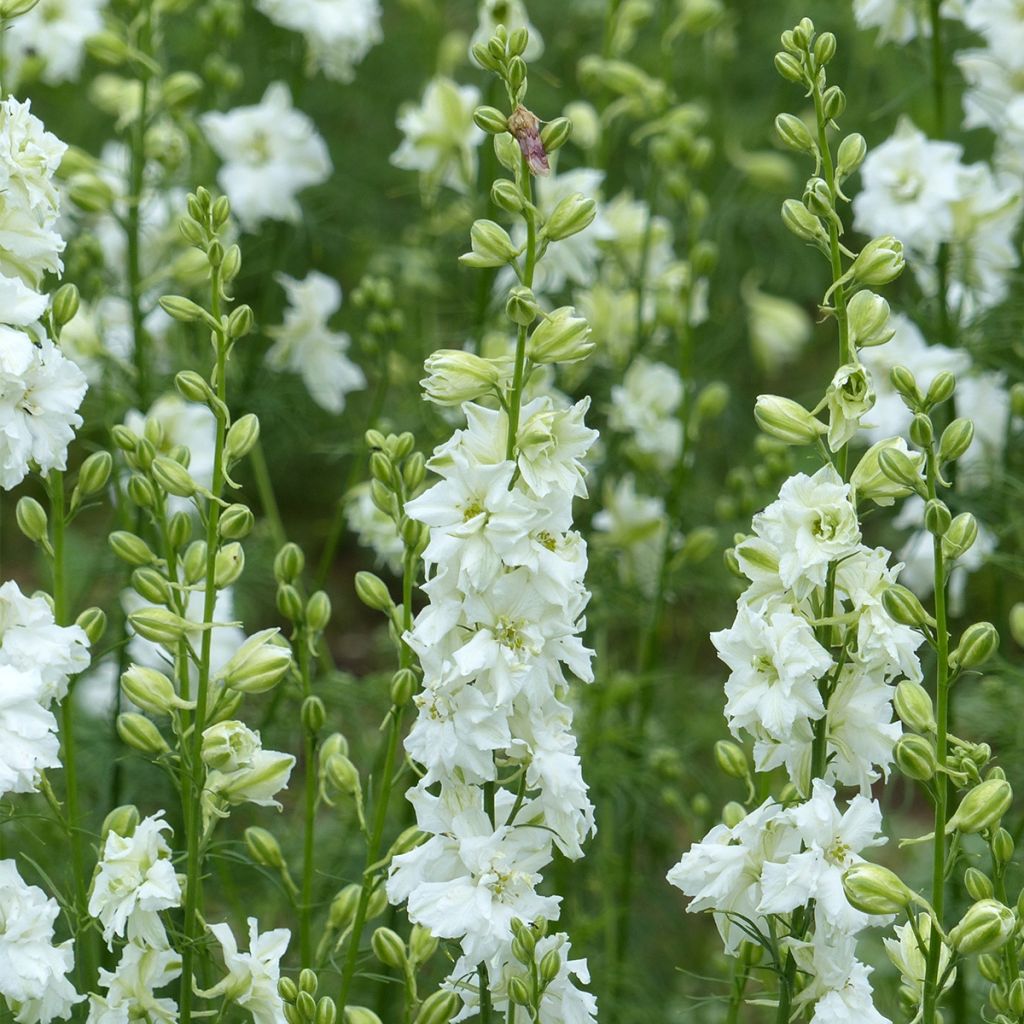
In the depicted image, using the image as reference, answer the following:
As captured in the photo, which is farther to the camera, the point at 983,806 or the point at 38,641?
the point at 38,641

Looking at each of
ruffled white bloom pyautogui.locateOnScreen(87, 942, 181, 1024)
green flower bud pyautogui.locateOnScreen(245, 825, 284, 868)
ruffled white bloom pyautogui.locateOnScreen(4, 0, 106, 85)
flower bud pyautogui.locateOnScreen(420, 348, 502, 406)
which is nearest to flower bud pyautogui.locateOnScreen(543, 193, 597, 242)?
flower bud pyautogui.locateOnScreen(420, 348, 502, 406)

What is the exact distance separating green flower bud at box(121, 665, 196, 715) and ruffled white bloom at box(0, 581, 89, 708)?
0.18ft

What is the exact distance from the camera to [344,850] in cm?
282

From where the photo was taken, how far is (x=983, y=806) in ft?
4.89

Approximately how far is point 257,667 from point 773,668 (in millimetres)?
515

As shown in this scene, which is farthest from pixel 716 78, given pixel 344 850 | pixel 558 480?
pixel 558 480

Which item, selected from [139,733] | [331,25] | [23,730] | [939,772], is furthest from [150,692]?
[331,25]

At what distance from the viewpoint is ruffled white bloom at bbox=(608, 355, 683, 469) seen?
3.05 metres

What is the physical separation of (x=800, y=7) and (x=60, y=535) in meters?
2.96

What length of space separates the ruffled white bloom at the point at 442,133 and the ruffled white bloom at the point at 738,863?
181 centimetres

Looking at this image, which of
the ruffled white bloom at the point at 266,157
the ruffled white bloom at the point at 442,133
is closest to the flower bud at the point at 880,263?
the ruffled white bloom at the point at 442,133

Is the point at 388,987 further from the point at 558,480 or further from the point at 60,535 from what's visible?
the point at 558,480

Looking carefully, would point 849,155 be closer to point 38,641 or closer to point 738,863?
point 738,863

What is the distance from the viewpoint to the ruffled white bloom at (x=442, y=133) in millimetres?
3102
